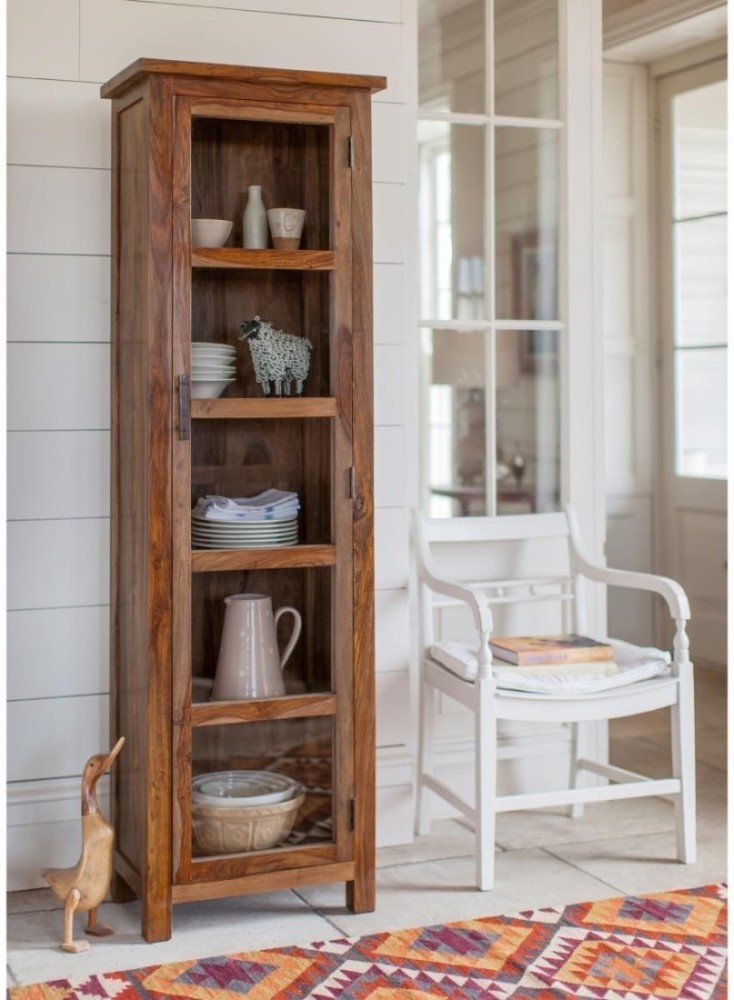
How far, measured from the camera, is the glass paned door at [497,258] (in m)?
3.37

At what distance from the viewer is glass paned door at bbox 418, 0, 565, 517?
3.37 m

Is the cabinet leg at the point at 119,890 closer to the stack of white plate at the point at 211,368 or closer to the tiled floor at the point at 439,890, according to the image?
the tiled floor at the point at 439,890

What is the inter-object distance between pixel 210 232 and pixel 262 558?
681mm

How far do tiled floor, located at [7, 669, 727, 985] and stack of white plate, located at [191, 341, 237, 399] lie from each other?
112 centimetres

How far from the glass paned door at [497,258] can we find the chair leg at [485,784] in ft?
2.44

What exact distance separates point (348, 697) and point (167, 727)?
0.39 metres

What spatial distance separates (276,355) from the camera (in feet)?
8.79

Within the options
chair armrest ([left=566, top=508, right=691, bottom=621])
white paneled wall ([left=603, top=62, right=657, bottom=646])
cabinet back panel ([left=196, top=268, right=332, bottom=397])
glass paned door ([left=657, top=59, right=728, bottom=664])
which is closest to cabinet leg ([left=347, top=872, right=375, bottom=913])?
chair armrest ([left=566, top=508, right=691, bottom=621])

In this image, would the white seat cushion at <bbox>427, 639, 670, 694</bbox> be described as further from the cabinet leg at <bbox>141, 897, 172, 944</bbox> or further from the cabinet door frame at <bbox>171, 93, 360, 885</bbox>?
the cabinet leg at <bbox>141, 897, 172, 944</bbox>

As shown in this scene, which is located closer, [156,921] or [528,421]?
[156,921]

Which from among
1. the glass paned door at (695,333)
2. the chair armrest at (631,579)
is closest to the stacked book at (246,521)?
the chair armrest at (631,579)

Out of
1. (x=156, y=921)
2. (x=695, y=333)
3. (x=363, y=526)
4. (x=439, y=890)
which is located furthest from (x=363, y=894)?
(x=695, y=333)

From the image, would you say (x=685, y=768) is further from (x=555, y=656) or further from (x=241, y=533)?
(x=241, y=533)

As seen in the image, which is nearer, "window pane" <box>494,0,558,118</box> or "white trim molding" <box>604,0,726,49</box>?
"window pane" <box>494,0,558,118</box>
